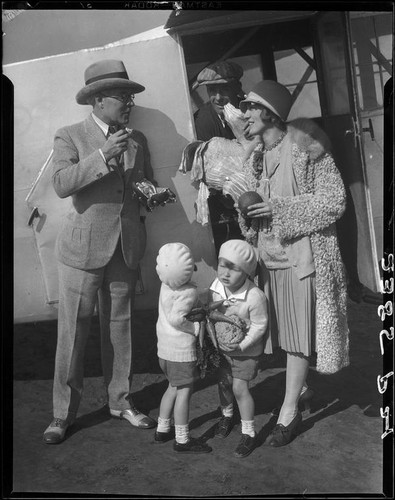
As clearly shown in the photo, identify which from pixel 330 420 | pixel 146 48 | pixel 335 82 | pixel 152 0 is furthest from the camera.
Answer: pixel 335 82

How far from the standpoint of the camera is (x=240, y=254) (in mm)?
3789

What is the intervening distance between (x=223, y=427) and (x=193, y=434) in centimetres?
19

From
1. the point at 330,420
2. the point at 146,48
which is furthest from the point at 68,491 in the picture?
the point at 146,48

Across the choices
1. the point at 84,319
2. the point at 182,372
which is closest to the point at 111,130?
the point at 84,319

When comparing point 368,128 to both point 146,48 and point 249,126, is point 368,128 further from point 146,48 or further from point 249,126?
point 146,48

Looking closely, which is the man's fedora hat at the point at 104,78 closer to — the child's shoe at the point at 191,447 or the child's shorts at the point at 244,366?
the child's shorts at the point at 244,366

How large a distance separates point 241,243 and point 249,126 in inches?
28.2

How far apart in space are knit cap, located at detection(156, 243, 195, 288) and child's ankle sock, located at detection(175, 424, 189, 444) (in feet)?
2.72

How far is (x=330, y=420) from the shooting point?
4.21 metres

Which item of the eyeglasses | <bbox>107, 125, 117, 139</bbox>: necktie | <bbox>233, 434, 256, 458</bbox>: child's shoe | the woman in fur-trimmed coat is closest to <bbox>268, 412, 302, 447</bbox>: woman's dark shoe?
the woman in fur-trimmed coat

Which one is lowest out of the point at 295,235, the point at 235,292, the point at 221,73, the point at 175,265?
the point at 235,292

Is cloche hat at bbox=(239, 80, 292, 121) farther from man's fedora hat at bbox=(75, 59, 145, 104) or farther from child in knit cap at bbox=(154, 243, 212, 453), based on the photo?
child in knit cap at bbox=(154, 243, 212, 453)

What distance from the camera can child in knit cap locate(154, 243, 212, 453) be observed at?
376cm

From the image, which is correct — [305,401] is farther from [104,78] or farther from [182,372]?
[104,78]
